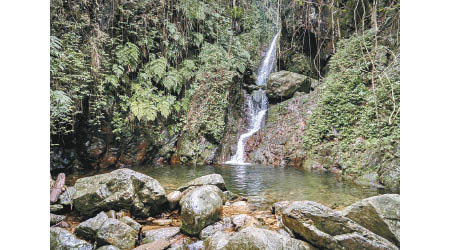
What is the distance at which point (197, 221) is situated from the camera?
2.92 m

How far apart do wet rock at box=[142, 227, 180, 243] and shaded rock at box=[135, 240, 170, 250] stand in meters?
0.13

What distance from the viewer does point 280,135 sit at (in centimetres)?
888

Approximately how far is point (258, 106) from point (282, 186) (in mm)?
5903

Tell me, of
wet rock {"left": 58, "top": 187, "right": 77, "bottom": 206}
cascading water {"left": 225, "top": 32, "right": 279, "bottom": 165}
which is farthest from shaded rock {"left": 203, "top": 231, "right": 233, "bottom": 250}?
cascading water {"left": 225, "top": 32, "right": 279, "bottom": 165}

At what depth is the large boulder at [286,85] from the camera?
10.1m

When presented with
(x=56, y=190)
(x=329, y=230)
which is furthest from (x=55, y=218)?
(x=329, y=230)

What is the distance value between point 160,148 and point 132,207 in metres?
5.15

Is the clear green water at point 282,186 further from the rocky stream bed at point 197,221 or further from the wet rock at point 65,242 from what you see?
the wet rock at point 65,242

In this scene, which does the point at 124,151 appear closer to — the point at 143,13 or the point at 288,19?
the point at 143,13

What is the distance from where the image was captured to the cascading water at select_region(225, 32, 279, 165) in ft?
30.1

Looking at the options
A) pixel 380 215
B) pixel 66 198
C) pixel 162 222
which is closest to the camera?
pixel 380 215

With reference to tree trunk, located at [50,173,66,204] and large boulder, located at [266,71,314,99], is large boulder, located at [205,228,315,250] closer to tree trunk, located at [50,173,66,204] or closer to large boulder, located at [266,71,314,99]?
tree trunk, located at [50,173,66,204]

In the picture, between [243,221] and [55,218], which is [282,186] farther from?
[55,218]

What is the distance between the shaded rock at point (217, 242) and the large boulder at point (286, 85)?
27.6 feet
